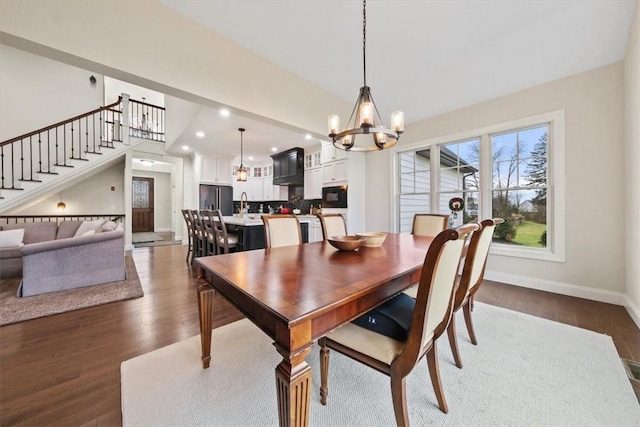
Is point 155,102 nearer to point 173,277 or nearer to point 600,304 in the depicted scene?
point 173,277

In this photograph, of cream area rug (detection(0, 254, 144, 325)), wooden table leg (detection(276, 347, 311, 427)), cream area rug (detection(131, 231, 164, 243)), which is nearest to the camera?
wooden table leg (detection(276, 347, 311, 427))

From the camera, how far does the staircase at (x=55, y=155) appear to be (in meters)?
4.41

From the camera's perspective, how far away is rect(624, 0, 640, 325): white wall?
2.08m

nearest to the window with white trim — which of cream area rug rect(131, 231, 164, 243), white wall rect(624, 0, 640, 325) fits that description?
white wall rect(624, 0, 640, 325)

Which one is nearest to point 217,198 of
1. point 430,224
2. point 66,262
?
point 66,262

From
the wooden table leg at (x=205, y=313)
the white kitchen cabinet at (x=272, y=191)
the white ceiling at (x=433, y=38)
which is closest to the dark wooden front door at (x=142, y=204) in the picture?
the white kitchen cabinet at (x=272, y=191)

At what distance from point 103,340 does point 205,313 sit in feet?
3.89

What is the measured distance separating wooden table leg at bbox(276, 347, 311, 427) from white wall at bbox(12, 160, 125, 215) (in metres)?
8.39

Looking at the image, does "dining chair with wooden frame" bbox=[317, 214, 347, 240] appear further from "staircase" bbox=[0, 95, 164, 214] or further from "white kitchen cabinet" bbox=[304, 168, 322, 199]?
"staircase" bbox=[0, 95, 164, 214]

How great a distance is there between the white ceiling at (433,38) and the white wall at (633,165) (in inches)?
10.6

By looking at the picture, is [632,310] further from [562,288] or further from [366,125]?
[366,125]

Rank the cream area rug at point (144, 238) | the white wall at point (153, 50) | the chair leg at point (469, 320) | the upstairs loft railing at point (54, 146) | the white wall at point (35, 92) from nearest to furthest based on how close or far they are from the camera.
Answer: the white wall at point (153, 50)
the chair leg at point (469, 320)
the upstairs loft railing at point (54, 146)
the white wall at point (35, 92)
the cream area rug at point (144, 238)

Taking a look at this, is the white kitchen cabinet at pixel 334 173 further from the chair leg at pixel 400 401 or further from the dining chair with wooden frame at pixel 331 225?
the chair leg at pixel 400 401

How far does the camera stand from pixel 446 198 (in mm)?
4164
